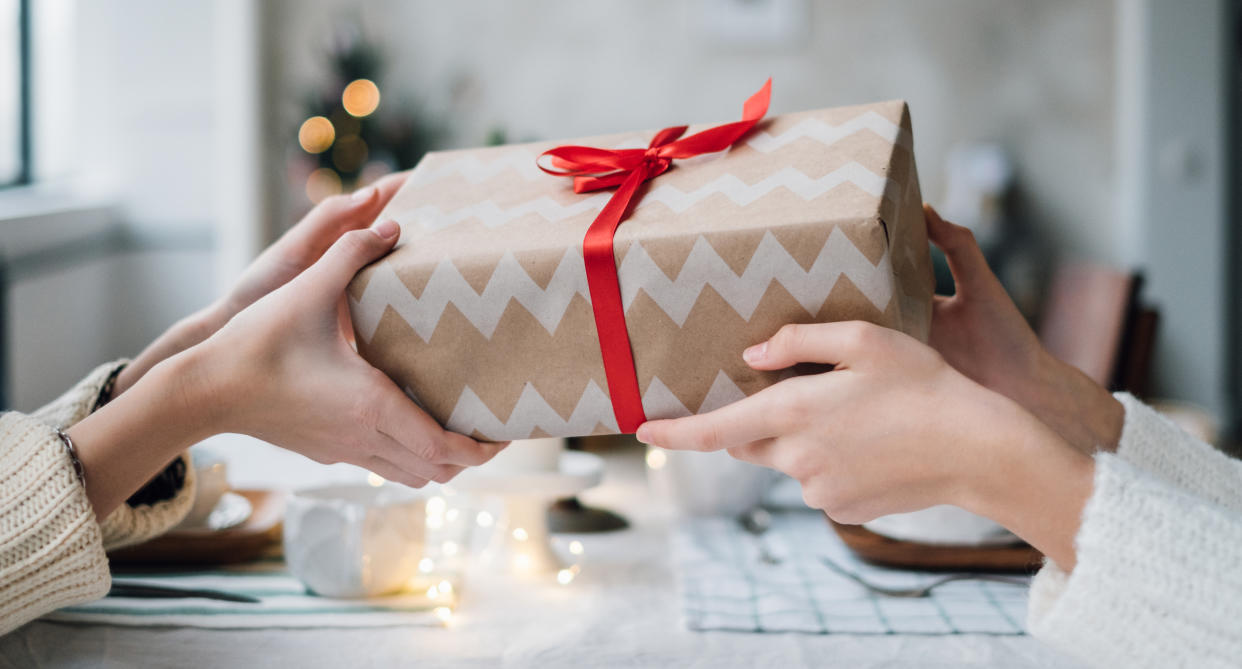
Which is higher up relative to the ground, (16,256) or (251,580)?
(16,256)

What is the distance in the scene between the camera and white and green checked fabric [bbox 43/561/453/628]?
27.0 inches

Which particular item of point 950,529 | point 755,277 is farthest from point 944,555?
point 755,277

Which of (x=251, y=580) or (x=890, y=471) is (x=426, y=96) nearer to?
(x=251, y=580)

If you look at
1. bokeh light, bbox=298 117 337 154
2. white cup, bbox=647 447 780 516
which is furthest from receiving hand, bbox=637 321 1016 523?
bokeh light, bbox=298 117 337 154

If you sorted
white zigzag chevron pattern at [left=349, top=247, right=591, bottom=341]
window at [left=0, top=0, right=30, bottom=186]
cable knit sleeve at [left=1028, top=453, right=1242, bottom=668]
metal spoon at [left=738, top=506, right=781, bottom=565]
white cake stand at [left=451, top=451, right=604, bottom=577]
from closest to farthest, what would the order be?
cable knit sleeve at [left=1028, top=453, right=1242, bottom=668] → white zigzag chevron pattern at [left=349, top=247, right=591, bottom=341] → white cake stand at [left=451, top=451, right=604, bottom=577] → metal spoon at [left=738, top=506, right=781, bottom=565] → window at [left=0, top=0, right=30, bottom=186]

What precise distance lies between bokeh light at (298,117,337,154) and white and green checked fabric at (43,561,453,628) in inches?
109

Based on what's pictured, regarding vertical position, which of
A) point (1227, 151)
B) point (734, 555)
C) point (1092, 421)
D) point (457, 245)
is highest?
point (1227, 151)

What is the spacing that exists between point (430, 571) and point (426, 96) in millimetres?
3164

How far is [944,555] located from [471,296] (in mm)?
488

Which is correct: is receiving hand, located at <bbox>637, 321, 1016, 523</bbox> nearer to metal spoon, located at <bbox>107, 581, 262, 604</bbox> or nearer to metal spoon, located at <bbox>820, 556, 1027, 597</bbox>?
metal spoon, located at <bbox>820, 556, 1027, 597</bbox>

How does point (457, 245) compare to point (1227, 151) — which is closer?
point (457, 245)

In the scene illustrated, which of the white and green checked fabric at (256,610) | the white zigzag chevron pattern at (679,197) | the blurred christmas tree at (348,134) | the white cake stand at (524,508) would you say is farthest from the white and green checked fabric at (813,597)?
the blurred christmas tree at (348,134)

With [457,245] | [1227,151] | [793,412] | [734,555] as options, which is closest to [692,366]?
[793,412]

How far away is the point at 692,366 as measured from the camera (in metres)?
0.61
